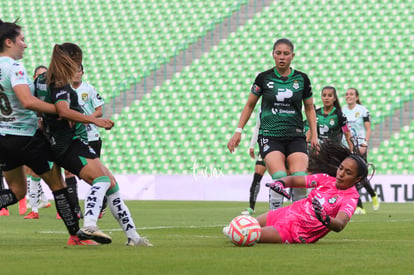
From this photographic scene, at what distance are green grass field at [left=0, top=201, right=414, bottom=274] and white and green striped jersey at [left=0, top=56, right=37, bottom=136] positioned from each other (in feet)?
3.24

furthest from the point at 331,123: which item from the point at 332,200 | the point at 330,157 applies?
the point at 332,200

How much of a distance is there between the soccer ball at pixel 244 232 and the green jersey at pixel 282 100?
223 centimetres

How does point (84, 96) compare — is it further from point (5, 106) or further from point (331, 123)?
point (331, 123)

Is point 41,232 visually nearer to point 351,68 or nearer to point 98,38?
point 351,68

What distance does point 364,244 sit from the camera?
720 centimetres

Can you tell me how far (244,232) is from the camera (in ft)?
22.0

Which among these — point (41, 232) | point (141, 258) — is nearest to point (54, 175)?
point (141, 258)

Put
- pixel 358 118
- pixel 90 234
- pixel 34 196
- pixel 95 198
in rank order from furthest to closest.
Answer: pixel 358 118 < pixel 34 196 < pixel 95 198 < pixel 90 234

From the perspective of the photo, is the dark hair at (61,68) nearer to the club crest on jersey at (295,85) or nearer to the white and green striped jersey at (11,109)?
the white and green striped jersey at (11,109)

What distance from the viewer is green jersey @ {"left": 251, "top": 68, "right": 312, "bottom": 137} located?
884 centimetres

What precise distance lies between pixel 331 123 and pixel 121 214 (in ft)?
22.0

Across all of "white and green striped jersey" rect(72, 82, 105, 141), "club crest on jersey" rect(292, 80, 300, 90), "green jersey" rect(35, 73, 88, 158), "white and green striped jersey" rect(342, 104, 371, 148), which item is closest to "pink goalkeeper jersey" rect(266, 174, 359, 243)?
"club crest on jersey" rect(292, 80, 300, 90)

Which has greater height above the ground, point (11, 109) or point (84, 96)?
point (11, 109)

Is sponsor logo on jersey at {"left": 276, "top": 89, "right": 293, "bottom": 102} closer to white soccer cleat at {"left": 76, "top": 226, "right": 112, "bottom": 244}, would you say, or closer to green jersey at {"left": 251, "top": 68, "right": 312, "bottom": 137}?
green jersey at {"left": 251, "top": 68, "right": 312, "bottom": 137}
